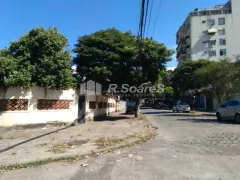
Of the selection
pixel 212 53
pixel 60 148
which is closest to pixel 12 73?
pixel 60 148

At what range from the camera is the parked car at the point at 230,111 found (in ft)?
52.0

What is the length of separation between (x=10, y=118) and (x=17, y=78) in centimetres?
251

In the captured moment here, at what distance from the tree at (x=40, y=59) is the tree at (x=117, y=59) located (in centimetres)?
330

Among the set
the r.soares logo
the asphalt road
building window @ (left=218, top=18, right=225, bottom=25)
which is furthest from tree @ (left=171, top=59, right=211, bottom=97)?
the asphalt road

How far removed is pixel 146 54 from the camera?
1794 cm

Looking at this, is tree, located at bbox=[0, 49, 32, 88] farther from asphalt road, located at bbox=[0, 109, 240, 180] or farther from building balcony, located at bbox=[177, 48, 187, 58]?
building balcony, located at bbox=[177, 48, 187, 58]

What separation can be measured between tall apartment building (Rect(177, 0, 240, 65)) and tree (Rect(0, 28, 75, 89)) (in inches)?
1844

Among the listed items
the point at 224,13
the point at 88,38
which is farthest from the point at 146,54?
the point at 224,13

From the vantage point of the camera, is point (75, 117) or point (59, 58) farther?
point (75, 117)

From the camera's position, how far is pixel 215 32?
53938 mm

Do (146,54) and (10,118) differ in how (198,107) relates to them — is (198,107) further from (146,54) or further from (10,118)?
(10,118)

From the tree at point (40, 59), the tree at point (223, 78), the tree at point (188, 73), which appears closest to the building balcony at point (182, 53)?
the tree at point (188, 73)

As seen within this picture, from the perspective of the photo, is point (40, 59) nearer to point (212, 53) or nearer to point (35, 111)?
point (35, 111)

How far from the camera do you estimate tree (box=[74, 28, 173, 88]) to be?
688 inches
